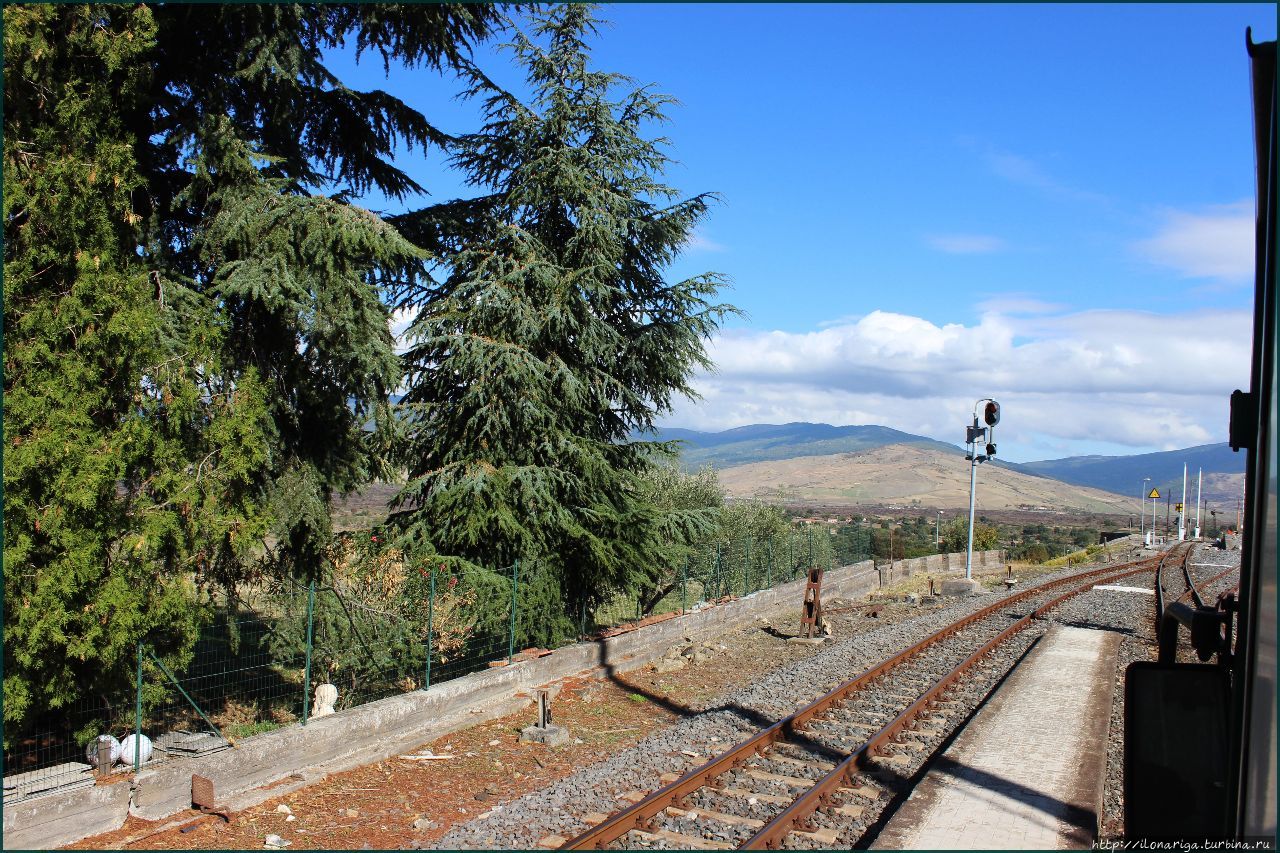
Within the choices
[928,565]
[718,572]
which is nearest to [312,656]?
[718,572]

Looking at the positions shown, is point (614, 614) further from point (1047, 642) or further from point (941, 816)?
point (941, 816)

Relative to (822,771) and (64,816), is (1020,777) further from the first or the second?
(64,816)

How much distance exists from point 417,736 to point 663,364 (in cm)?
921

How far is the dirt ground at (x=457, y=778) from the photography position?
8.04 metres

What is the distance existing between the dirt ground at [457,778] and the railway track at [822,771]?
0.92m

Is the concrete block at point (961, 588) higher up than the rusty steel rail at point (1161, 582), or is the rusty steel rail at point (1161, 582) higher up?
the rusty steel rail at point (1161, 582)

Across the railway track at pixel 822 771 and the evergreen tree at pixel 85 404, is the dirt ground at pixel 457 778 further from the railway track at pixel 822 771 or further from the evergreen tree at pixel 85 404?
the evergreen tree at pixel 85 404

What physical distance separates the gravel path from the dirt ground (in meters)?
0.37

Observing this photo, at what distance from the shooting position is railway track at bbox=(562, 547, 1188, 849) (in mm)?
7656

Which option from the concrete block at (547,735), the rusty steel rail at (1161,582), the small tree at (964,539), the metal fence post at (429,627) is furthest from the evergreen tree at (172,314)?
the small tree at (964,539)

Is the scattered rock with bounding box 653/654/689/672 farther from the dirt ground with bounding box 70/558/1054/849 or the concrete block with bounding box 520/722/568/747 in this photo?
the concrete block with bounding box 520/722/568/747

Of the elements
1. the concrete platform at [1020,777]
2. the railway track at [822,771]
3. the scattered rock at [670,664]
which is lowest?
the scattered rock at [670,664]

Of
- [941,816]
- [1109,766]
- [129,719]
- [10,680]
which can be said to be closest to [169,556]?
[10,680]

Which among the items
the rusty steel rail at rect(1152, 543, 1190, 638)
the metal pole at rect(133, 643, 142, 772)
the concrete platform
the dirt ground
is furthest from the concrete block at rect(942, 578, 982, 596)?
the metal pole at rect(133, 643, 142, 772)
